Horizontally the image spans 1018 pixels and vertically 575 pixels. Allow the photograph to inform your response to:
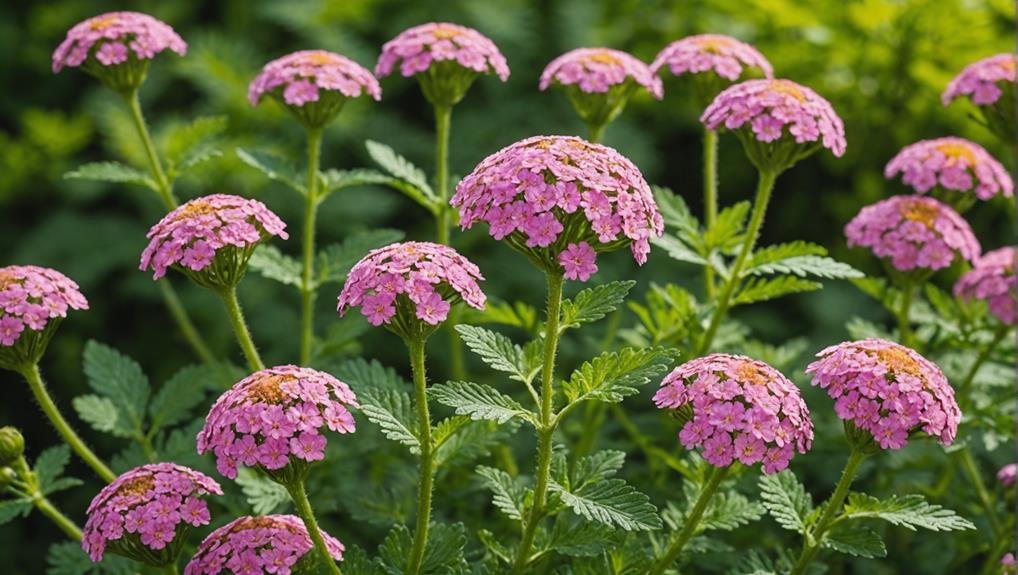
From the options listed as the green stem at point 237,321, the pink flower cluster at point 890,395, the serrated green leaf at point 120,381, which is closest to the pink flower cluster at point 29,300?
the green stem at point 237,321

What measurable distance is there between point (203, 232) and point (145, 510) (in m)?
0.52

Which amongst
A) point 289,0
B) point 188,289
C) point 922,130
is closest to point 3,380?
point 188,289

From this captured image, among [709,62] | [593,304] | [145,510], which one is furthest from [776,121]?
[145,510]

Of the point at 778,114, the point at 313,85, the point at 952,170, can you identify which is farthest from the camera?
the point at 952,170

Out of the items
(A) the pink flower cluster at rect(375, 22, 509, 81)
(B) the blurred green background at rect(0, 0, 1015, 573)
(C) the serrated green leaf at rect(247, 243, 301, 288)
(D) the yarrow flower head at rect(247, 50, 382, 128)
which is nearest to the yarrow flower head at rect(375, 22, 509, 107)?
(A) the pink flower cluster at rect(375, 22, 509, 81)

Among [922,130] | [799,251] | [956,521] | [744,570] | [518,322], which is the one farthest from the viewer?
[922,130]

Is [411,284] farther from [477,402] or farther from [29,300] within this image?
[29,300]

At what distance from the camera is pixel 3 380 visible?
16.9ft

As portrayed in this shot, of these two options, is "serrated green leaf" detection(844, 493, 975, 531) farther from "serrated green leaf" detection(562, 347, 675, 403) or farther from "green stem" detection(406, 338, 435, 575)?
"green stem" detection(406, 338, 435, 575)

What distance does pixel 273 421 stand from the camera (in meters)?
2.11

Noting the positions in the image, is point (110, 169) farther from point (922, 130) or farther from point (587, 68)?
point (922, 130)

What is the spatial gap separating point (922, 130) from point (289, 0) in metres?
Answer: 2.82

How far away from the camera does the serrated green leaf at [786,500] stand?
7.88 feet

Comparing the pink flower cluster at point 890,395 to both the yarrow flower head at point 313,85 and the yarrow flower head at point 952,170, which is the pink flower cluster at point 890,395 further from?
the yarrow flower head at point 313,85
